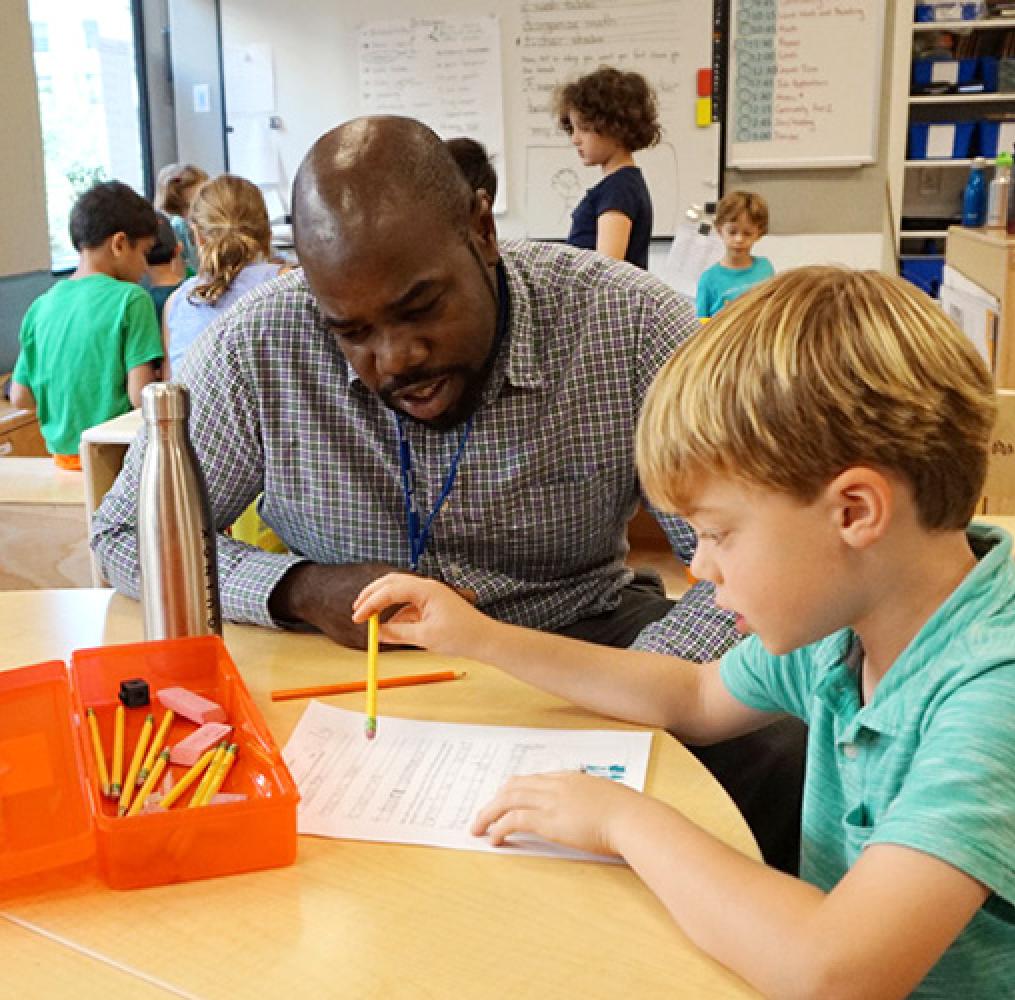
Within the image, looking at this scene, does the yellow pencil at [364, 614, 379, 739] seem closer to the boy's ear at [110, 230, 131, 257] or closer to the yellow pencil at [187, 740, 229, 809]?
the yellow pencil at [187, 740, 229, 809]

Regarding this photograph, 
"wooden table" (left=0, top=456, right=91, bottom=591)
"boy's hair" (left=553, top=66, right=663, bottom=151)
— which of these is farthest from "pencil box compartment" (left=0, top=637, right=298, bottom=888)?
"boy's hair" (left=553, top=66, right=663, bottom=151)

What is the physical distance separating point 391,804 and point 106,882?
0.71 feet

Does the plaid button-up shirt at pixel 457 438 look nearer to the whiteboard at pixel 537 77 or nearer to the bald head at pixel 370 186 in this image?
the bald head at pixel 370 186

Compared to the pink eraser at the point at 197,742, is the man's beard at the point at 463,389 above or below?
above

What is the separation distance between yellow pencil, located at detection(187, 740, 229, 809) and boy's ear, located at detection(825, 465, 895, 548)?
482 millimetres

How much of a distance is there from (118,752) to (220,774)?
0.34ft

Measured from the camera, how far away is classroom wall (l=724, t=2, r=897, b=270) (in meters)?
5.42

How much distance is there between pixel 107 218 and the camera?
11.7 feet

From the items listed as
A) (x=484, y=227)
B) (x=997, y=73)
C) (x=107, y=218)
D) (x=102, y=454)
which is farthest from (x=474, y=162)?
(x=997, y=73)

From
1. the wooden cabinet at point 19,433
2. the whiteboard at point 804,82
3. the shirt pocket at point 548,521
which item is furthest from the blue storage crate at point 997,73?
the shirt pocket at point 548,521

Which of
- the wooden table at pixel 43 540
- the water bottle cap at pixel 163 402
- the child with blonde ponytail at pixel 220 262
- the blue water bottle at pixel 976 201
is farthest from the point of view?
the blue water bottle at pixel 976 201

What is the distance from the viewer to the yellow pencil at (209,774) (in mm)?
836

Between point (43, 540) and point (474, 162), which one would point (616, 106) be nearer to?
point (474, 162)

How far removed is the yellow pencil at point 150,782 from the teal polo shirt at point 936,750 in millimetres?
501
